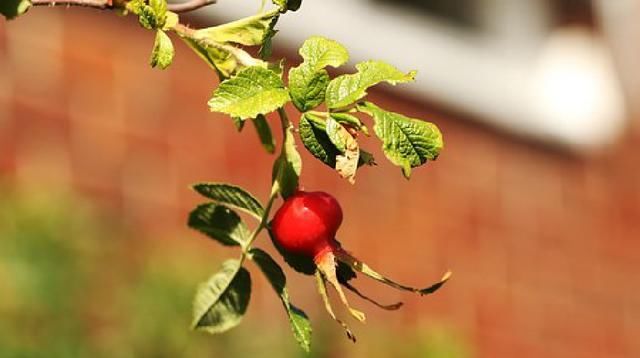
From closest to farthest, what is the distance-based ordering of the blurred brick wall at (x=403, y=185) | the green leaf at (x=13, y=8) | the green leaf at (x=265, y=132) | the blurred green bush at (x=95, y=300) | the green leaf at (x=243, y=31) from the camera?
the green leaf at (x=13, y=8)
the green leaf at (x=243, y=31)
the green leaf at (x=265, y=132)
the blurred green bush at (x=95, y=300)
the blurred brick wall at (x=403, y=185)

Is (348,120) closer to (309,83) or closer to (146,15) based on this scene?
(309,83)

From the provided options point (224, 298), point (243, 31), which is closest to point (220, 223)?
point (224, 298)

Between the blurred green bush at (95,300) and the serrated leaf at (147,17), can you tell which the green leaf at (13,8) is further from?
the blurred green bush at (95,300)

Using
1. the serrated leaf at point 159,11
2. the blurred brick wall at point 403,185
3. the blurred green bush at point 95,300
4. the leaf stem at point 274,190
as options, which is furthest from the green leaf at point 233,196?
the blurred brick wall at point 403,185

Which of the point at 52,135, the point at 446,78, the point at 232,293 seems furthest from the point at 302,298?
the point at 232,293

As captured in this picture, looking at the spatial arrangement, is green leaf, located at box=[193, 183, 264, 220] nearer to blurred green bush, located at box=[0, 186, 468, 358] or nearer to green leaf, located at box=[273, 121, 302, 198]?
green leaf, located at box=[273, 121, 302, 198]
